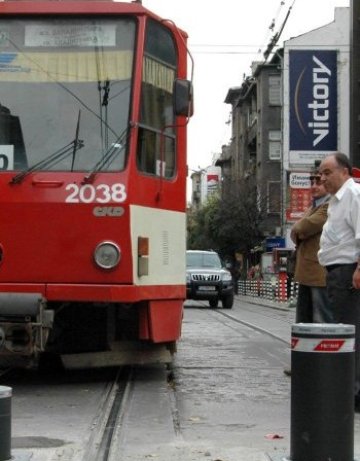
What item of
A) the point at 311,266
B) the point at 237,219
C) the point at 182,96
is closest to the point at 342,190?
the point at 311,266

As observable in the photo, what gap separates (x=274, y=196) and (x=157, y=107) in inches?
1915

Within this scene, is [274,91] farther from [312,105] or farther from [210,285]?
[312,105]

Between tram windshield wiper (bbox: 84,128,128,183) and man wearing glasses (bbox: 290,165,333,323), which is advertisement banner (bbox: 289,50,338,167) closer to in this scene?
man wearing glasses (bbox: 290,165,333,323)

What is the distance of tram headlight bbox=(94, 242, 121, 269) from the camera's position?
7043mm

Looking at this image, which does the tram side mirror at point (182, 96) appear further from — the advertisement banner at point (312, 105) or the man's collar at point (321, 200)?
the advertisement banner at point (312, 105)

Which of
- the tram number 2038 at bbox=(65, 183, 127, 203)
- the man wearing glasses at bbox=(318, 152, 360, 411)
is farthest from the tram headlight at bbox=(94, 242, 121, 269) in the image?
the man wearing glasses at bbox=(318, 152, 360, 411)

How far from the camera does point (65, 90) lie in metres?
7.45

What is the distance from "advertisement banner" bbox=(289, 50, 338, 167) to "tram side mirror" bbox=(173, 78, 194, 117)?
48.8ft

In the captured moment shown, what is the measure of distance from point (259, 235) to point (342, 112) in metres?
32.5

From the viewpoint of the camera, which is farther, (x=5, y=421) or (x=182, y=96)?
(x=182, y=96)

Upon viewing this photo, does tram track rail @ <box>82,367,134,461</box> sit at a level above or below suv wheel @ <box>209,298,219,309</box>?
above

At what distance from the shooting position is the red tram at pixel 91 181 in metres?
7.05

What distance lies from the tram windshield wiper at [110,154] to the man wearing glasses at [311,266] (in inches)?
71.7

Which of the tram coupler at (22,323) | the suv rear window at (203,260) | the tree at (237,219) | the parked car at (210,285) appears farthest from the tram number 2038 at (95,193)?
the tree at (237,219)
